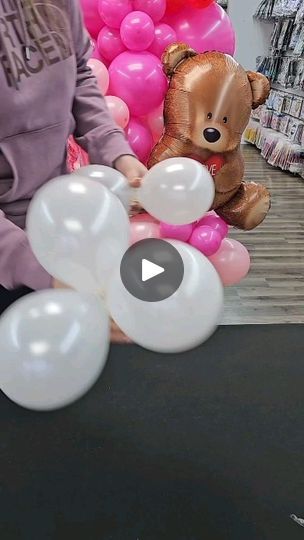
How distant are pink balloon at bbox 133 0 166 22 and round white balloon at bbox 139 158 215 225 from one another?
1104mm

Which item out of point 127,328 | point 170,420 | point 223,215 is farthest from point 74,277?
point 223,215

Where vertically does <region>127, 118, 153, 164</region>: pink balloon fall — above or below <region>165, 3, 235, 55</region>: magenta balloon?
below

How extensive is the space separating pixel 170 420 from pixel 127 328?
85cm

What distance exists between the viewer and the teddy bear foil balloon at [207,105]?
1593 millimetres

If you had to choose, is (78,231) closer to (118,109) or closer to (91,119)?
(91,119)

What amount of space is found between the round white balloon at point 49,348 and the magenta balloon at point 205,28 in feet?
4.62

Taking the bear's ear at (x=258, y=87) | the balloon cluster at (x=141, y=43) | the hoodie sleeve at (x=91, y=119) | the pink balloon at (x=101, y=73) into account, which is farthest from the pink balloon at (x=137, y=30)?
the hoodie sleeve at (x=91, y=119)

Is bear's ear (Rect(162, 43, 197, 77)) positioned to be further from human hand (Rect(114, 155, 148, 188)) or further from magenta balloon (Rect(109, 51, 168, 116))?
human hand (Rect(114, 155, 148, 188))

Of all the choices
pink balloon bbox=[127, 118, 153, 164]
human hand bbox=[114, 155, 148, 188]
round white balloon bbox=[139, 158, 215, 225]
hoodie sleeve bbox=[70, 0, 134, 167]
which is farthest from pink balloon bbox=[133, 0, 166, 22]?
round white balloon bbox=[139, 158, 215, 225]

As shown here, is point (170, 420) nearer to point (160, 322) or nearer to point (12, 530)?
point (12, 530)

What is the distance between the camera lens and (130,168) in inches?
32.7

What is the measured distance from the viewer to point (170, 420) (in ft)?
4.58
